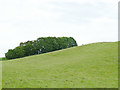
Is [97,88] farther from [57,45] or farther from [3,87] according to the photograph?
[57,45]

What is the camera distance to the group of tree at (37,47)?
4044cm

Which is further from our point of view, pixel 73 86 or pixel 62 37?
pixel 62 37

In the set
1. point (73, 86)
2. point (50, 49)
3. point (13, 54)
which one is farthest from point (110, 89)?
point (13, 54)

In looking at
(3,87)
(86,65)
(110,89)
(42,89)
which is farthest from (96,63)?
(3,87)

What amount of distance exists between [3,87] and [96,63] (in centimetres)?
1144

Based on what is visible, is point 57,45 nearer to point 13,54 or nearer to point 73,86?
point 13,54

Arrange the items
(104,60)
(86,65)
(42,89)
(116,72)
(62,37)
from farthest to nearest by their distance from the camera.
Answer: (62,37), (104,60), (86,65), (116,72), (42,89)

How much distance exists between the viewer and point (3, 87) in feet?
36.2

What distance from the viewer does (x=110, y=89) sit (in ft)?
34.8

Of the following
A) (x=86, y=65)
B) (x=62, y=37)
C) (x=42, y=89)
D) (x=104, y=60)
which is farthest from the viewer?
(x=62, y=37)

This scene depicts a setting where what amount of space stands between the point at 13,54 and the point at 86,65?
93.9ft

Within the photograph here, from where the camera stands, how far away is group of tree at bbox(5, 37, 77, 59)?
133 ft

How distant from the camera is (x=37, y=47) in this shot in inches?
1594

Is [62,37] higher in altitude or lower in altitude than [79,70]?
higher
